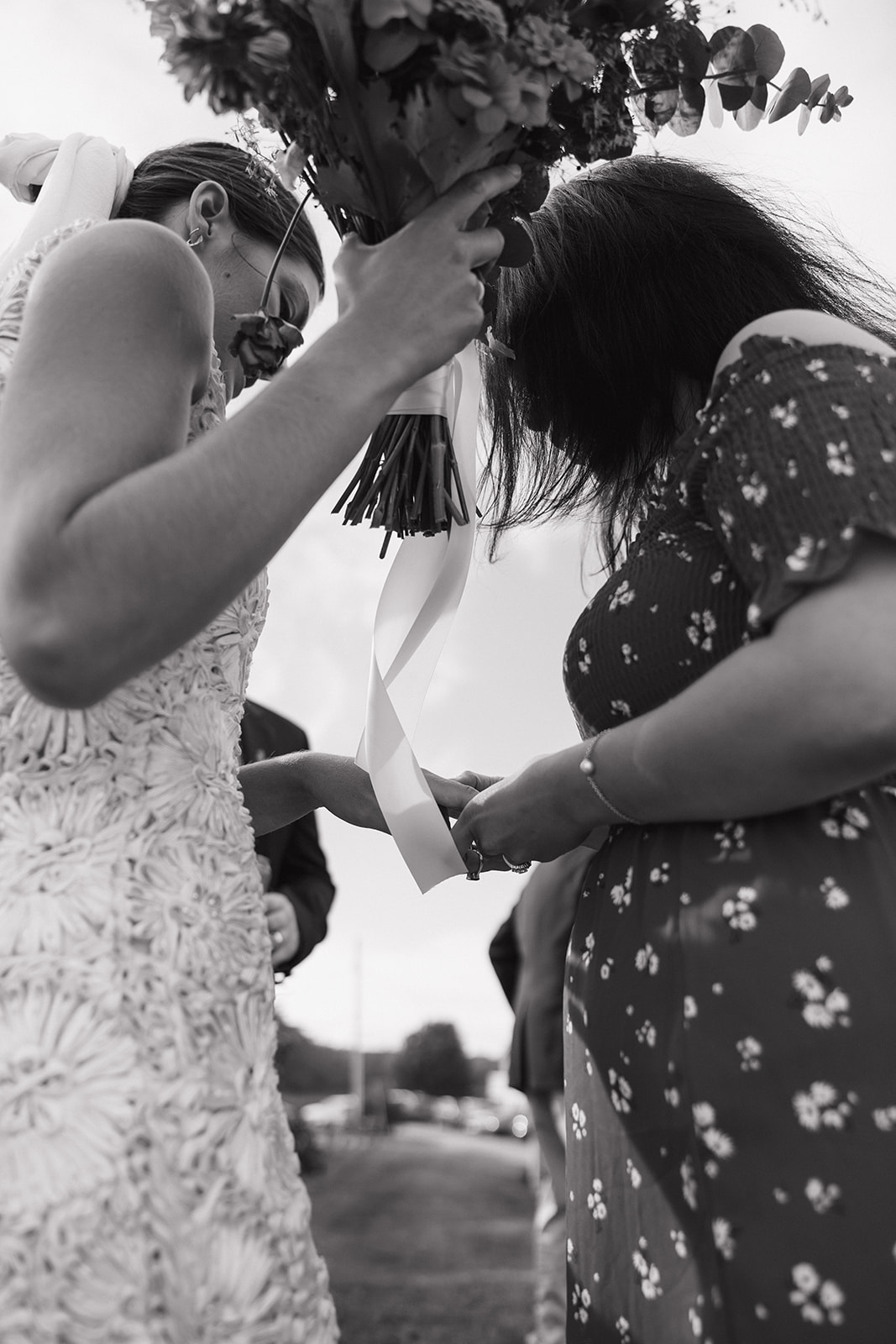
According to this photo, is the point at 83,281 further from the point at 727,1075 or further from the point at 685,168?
the point at 685,168

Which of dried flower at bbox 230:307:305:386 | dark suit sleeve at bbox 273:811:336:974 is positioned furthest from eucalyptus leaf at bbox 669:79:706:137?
dark suit sleeve at bbox 273:811:336:974

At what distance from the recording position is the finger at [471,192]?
169 cm

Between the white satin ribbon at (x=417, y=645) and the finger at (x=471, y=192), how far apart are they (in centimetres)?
40

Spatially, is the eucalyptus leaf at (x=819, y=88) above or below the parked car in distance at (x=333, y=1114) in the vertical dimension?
above

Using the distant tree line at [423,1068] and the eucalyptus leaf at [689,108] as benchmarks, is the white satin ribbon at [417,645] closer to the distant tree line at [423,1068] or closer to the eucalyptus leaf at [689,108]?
the eucalyptus leaf at [689,108]

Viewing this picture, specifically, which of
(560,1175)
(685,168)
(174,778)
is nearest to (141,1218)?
(174,778)

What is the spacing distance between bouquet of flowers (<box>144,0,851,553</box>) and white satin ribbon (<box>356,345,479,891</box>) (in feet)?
0.17

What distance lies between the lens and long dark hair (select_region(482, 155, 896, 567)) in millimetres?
2270

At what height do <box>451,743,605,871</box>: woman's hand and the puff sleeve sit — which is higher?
the puff sleeve

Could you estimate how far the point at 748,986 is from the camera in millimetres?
1601

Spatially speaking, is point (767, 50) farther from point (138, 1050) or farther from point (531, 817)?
point (138, 1050)

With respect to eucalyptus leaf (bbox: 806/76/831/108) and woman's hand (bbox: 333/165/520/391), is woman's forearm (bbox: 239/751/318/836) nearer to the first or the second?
woman's hand (bbox: 333/165/520/391)

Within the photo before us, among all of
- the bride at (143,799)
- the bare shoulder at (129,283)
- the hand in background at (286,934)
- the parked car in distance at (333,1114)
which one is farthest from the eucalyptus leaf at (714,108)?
the parked car in distance at (333,1114)

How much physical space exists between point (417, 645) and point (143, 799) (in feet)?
2.67
